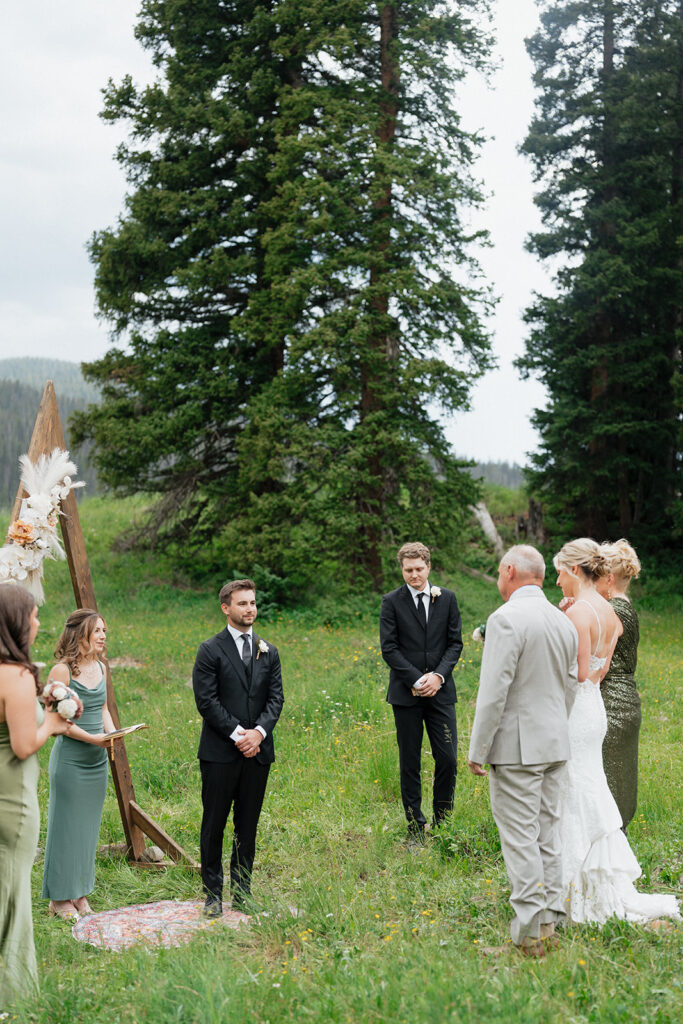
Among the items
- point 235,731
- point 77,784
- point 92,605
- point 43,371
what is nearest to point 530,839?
point 235,731

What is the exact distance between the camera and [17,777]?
414 centimetres

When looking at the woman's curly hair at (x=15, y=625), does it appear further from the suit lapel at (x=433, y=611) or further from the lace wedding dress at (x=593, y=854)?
the suit lapel at (x=433, y=611)

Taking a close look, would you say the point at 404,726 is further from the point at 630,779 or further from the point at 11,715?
the point at 11,715

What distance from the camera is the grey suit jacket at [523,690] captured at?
465 centimetres

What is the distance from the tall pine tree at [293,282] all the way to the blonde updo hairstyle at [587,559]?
12.8 m

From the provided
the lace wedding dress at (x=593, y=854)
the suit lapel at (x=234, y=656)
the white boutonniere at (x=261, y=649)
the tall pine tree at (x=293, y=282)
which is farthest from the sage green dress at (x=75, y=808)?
the tall pine tree at (x=293, y=282)

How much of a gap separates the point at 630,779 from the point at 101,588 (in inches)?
683

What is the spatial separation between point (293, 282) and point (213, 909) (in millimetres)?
14734

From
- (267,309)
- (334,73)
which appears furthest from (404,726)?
(334,73)

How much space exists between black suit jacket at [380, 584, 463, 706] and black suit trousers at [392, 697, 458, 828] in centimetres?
10

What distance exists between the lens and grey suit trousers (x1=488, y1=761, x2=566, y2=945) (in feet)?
14.8

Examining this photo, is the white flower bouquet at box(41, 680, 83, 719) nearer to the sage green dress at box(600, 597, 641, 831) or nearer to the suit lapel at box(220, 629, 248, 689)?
the suit lapel at box(220, 629, 248, 689)

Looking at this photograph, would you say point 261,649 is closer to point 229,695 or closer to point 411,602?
point 229,695

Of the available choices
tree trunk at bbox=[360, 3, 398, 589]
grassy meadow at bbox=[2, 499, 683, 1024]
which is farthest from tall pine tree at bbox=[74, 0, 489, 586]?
grassy meadow at bbox=[2, 499, 683, 1024]
